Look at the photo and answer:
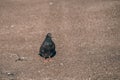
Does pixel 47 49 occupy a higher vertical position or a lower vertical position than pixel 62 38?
lower

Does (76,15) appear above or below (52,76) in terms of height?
above

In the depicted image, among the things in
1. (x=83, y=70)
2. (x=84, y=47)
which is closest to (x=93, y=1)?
(x=84, y=47)

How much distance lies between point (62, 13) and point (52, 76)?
5.83 metres

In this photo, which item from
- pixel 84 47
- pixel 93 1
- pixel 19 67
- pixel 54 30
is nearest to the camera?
pixel 19 67

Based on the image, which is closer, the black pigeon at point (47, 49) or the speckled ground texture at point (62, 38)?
the speckled ground texture at point (62, 38)

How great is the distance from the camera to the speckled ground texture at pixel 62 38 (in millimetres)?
11484

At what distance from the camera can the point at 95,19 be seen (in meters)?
15.3

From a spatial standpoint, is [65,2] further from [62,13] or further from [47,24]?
[47,24]

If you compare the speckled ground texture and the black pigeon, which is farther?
the black pigeon

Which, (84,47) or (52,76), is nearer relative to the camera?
(52,76)

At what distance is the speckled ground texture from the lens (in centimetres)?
1148

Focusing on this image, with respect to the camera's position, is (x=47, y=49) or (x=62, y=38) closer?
(x=47, y=49)

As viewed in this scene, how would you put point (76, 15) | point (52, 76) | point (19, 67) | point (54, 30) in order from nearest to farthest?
point (52, 76) → point (19, 67) → point (54, 30) → point (76, 15)

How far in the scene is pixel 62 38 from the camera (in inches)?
542
